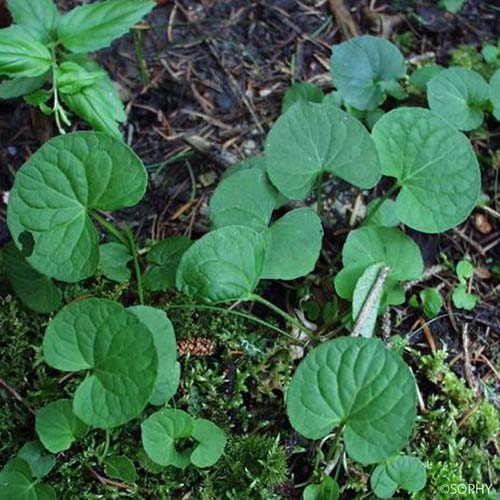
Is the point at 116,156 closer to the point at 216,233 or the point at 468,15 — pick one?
the point at 216,233

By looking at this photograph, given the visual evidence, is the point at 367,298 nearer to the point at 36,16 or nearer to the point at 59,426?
A: the point at 59,426

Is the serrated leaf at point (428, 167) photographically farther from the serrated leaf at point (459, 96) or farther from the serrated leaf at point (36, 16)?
the serrated leaf at point (36, 16)

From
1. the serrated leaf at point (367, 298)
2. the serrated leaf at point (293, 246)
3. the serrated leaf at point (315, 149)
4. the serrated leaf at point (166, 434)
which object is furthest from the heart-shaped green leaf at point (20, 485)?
the serrated leaf at point (315, 149)

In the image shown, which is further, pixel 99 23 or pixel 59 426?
pixel 99 23

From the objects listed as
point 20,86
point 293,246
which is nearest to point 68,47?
point 20,86

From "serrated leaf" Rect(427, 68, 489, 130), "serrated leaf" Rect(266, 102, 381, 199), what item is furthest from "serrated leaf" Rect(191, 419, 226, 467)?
"serrated leaf" Rect(427, 68, 489, 130)

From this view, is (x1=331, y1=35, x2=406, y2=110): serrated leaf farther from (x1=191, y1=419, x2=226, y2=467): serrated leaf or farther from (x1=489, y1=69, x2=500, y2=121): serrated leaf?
(x1=191, y1=419, x2=226, y2=467): serrated leaf
